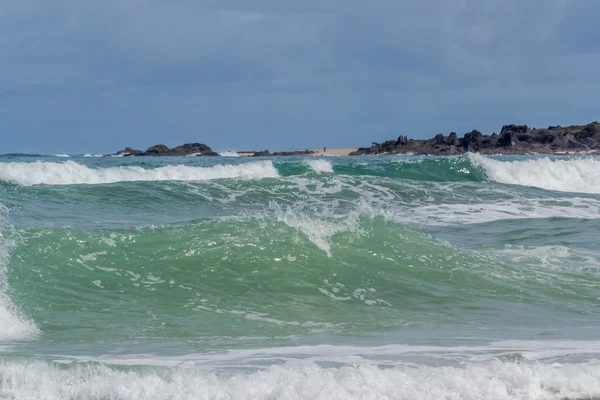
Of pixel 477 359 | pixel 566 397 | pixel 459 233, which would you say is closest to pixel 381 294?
pixel 477 359

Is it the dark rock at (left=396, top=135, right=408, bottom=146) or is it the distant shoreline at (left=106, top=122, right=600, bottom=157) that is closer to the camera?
the distant shoreline at (left=106, top=122, right=600, bottom=157)

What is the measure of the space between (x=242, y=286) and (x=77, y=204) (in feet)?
31.5

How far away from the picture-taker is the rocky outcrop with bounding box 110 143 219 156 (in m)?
75.4

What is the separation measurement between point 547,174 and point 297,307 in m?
26.2

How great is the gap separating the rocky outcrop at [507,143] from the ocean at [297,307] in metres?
61.2

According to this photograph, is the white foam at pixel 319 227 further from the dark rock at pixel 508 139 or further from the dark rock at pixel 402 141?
the dark rock at pixel 402 141

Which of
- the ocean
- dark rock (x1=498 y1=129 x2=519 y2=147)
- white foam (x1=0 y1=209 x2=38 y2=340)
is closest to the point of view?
the ocean

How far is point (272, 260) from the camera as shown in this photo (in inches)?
429

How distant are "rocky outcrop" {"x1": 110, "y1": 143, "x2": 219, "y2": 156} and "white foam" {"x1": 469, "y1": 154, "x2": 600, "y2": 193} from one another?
4566cm

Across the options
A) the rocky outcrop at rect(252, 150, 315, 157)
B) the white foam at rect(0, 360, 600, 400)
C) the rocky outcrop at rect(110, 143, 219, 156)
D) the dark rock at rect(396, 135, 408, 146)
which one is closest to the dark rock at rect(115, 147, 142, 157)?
the rocky outcrop at rect(110, 143, 219, 156)

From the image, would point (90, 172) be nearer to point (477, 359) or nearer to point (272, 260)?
point (272, 260)

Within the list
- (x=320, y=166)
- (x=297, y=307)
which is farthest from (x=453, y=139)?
(x=297, y=307)

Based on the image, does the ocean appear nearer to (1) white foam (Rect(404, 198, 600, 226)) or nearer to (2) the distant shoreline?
(1) white foam (Rect(404, 198, 600, 226))

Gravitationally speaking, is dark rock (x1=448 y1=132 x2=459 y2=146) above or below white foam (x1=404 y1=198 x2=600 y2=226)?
above
